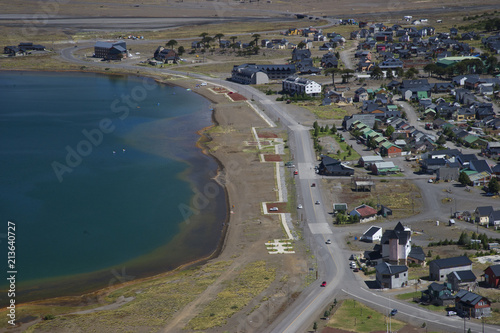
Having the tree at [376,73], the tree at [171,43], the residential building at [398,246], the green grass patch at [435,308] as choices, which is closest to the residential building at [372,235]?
the residential building at [398,246]

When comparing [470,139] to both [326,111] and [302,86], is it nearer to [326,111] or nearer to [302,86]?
[326,111]

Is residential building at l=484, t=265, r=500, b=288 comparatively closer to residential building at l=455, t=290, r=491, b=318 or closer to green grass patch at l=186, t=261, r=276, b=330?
residential building at l=455, t=290, r=491, b=318

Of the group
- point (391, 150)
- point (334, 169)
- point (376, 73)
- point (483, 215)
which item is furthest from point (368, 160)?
point (376, 73)

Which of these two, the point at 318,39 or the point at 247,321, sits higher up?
the point at 318,39

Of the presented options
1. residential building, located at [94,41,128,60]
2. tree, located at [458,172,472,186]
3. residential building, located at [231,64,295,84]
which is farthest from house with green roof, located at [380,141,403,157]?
residential building, located at [94,41,128,60]

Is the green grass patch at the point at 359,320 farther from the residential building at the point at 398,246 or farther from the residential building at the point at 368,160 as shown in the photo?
the residential building at the point at 368,160

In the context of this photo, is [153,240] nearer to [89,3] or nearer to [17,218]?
[17,218]

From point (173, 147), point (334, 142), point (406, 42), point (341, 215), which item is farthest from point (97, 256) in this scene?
point (406, 42)
